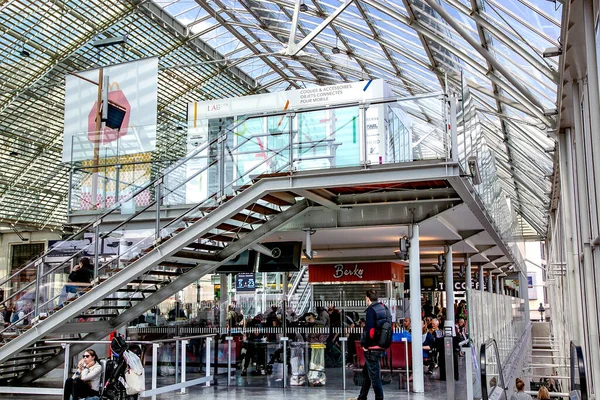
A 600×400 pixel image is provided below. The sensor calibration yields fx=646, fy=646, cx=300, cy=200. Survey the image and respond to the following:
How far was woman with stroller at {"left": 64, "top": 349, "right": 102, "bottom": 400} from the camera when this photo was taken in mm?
10156

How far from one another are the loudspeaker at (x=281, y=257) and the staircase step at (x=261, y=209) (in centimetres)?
363

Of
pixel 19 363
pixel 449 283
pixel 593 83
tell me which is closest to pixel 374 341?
pixel 593 83

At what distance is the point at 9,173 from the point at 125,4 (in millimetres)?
12727

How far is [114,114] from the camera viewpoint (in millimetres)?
13781

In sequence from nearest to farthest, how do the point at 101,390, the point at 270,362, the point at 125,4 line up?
the point at 101,390
the point at 270,362
the point at 125,4

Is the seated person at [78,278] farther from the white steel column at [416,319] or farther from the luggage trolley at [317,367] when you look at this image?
the white steel column at [416,319]

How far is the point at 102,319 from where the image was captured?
14.0 metres

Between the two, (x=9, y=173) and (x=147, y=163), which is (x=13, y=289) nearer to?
(x=147, y=163)

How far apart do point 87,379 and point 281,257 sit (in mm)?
7451

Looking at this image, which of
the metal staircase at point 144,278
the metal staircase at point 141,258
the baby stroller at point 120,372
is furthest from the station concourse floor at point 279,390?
the baby stroller at point 120,372

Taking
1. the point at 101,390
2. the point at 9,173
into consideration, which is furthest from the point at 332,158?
the point at 9,173

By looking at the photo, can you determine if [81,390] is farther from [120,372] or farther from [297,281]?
[297,281]

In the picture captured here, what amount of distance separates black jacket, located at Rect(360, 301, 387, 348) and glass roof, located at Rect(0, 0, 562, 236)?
6.13 m

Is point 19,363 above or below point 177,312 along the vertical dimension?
below
